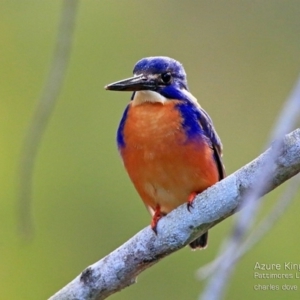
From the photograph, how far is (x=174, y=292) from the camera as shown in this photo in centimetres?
555

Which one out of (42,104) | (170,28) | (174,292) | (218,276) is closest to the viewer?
(218,276)

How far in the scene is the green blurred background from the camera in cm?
574

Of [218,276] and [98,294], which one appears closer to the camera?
[218,276]

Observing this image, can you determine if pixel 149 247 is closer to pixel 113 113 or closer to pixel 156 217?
pixel 156 217

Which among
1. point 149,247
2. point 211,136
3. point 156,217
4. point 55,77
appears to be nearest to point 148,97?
point 211,136

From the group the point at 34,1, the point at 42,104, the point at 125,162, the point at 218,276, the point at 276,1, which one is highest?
the point at 34,1

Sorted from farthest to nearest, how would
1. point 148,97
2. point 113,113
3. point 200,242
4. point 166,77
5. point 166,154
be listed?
point 113,113 → point 200,242 → point 166,77 → point 148,97 → point 166,154

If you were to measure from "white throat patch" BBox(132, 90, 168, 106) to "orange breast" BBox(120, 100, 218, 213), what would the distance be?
0.06 feet

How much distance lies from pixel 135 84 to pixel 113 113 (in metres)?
3.19

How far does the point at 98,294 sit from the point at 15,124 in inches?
149

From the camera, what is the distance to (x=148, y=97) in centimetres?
Result: 318

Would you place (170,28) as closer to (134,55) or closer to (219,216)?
(134,55)

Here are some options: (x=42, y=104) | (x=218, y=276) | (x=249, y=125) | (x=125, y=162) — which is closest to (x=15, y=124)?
(x=249, y=125)

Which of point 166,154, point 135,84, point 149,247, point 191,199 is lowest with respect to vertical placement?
point 149,247
